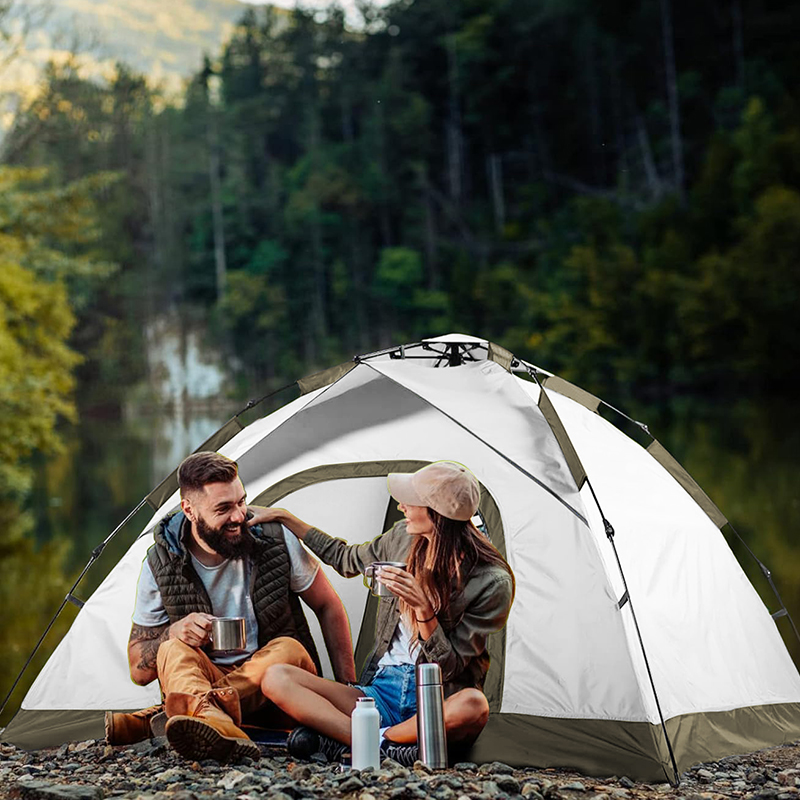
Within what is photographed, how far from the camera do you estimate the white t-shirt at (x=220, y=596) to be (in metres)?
4.35

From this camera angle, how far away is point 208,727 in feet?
12.6

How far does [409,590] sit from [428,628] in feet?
0.49

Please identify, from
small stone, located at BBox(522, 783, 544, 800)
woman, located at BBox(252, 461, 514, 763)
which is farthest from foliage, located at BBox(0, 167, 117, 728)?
small stone, located at BBox(522, 783, 544, 800)

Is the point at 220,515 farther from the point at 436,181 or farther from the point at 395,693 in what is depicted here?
the point at 436,181

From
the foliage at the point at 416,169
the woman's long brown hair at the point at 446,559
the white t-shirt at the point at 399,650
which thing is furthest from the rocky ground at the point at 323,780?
the foliage at the point at 416,169

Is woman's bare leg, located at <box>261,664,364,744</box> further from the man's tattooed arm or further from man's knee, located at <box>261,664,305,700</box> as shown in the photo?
the man's tattooed arm

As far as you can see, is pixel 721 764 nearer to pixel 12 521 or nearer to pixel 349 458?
pixel 349 458

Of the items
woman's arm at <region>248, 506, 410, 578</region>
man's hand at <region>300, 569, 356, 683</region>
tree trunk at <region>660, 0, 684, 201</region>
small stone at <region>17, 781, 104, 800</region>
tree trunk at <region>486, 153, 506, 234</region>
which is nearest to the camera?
small stone at <region>17, 781, 104, 800</region>

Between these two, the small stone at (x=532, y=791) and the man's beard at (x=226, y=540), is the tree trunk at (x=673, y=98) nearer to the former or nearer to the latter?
the man's beard at (x=226, y=540)

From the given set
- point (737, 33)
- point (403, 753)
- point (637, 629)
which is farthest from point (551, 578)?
point (737, 33)

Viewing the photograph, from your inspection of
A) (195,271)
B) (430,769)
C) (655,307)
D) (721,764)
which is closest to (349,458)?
(430,769)

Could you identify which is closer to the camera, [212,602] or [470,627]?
[470,627]

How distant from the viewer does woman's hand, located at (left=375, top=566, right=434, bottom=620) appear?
4070mm

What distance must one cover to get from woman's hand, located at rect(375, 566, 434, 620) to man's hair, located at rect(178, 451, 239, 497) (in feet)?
2.28
